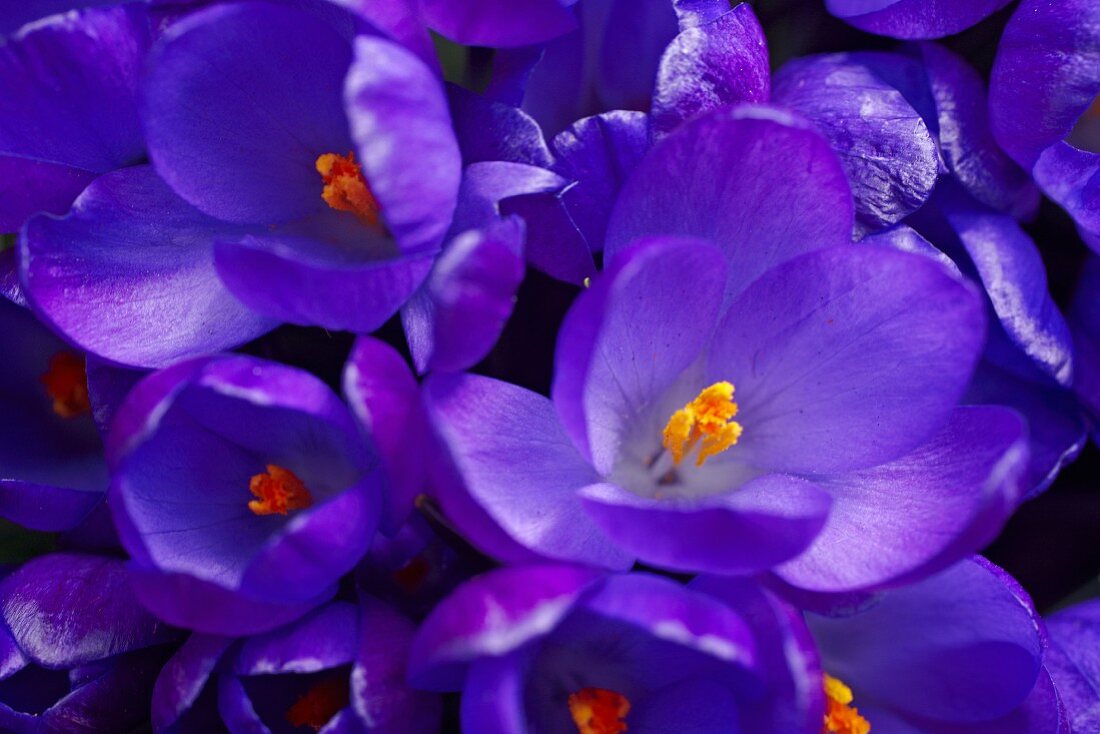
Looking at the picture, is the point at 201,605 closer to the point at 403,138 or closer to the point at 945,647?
the point at 403,138

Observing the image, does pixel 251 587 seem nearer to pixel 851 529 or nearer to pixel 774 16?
pixel 851 529

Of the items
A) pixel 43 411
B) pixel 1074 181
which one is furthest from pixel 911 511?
pixel 43 411

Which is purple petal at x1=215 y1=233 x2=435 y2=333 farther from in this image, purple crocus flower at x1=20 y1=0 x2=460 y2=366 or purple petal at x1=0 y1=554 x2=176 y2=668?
purple petal at x1=0 y1=554 x2=176 y2=668

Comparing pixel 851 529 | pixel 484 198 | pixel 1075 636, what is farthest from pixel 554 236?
pixel 1075 636

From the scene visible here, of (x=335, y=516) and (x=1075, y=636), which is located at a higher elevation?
(x=335, y=516)

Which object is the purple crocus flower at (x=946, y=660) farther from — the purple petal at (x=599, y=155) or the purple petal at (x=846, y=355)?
the purple petal at (x=599, y=155)

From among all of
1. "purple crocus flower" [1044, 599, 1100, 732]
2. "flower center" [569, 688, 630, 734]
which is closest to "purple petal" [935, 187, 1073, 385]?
"purple crocus flower" [1044, 599, 1100, 732]

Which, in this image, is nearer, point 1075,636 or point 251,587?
point 251,587
